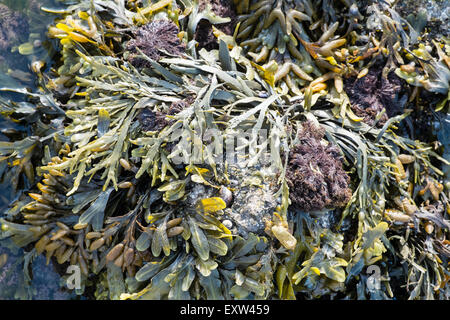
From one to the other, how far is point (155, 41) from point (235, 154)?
70cm

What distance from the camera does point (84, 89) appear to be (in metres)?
1.84

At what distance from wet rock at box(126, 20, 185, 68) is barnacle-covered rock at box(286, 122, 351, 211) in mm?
776

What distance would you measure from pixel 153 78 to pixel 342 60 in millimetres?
1022

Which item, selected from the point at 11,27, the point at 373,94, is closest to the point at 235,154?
the point at 373,94

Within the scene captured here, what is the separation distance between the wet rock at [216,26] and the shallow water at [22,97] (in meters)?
0.81

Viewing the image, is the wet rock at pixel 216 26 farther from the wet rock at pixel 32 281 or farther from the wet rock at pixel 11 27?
the wet rock at pixel 32 281

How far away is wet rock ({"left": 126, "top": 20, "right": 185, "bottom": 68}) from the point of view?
1.70 metres

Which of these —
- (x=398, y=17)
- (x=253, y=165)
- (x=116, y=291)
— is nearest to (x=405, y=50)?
(x=398, y=17)

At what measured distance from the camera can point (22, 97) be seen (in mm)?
1865

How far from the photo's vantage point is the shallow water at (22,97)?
5.83ft

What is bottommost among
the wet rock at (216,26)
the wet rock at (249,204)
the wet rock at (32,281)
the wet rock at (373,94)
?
the wet rock at (32,281)

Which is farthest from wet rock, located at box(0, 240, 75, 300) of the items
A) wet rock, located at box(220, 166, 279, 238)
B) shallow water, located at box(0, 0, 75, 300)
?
wet rock, located at box(220, 166, 279, 238)

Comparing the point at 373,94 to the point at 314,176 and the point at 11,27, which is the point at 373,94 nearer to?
the point at 314,176

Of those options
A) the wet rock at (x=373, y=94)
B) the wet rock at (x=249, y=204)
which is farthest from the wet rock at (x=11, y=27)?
the wet rock at (x=373, y=94)
